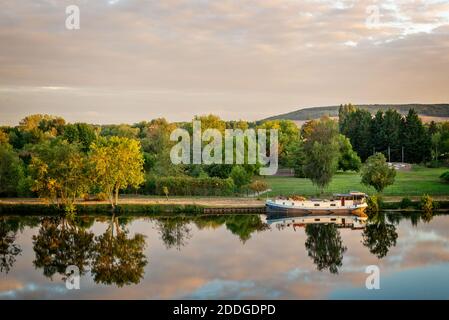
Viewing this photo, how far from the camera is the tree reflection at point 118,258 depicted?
81.7 ft

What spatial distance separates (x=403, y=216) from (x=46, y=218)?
2383cm

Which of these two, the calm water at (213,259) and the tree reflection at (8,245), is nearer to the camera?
the calm water at (213,259)

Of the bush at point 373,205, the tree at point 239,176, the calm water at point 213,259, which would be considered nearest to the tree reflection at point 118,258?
the calm water at point 213,259

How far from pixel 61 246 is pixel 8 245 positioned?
3121mm

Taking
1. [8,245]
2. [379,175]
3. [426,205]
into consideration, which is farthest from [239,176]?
[8,245]

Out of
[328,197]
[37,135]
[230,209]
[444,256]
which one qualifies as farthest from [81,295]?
[37,135]

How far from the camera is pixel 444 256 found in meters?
27.9

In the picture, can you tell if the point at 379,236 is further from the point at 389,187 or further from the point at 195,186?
the point at 195,186

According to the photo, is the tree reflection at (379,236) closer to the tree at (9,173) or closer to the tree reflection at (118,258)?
the tree reflection at (118,258)

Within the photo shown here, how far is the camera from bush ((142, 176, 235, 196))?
49000 millimetres

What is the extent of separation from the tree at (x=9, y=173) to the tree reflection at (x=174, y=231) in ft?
49.5

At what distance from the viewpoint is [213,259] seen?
92.2 ft

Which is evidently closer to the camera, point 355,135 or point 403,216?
point 403,216
